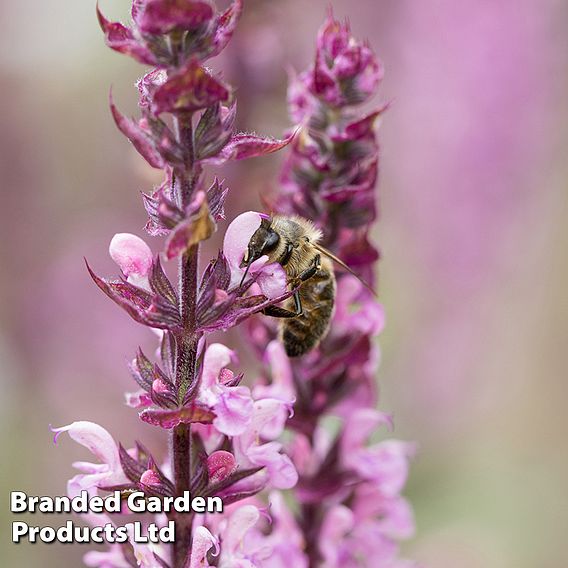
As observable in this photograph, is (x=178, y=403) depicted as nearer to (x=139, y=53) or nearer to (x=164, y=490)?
(x=164, y=490)

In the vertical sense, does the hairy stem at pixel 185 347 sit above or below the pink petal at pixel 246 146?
below

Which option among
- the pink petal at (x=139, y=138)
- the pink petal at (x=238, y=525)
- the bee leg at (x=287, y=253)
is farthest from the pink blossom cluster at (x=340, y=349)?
the pink petal at (x=139, y=138)

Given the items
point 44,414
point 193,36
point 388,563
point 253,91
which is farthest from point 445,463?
point 193,36

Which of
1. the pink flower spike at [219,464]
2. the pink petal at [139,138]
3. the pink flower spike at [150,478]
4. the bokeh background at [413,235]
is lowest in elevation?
the pink flower spike at [150,478]

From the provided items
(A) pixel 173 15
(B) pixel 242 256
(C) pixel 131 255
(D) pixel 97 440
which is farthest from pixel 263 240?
(A) pixel 173 15

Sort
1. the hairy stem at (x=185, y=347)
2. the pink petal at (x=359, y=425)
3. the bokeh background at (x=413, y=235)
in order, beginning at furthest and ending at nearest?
1. the bokeh background at (x=413, y=235)
2. the pink petal at (x=359, y=425)
3. the hairy stem at (x=185, y=347)

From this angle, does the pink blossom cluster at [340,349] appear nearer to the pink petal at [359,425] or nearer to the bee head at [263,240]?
the pink petal at [359,425]

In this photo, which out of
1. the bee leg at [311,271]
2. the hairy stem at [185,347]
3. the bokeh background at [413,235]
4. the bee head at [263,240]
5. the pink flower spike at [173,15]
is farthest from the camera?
the bokeh background at [413,235]

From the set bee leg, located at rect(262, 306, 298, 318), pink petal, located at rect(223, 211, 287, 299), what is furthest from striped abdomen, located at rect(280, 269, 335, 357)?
pink petal, located at rect(223, 211, 287, 299)
